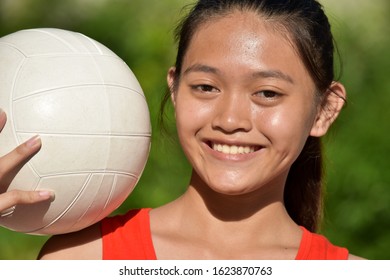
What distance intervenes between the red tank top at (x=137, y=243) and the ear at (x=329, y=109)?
440 mm

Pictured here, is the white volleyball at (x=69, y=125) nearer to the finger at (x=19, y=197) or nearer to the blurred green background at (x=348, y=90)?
the finger at (x=19, y=197)

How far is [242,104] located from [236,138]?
137 mm

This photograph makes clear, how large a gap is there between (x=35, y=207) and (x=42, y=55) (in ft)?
1.81

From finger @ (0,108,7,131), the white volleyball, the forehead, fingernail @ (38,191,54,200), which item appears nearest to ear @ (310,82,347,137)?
the forehead

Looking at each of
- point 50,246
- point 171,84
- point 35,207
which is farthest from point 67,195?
point 171,84

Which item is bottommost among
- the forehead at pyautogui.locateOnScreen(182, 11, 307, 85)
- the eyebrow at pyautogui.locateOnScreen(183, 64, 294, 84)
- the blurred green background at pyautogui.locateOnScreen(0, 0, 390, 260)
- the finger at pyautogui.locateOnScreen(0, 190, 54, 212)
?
the blurred green background at pyautogui.locateOnScreen(0, 0, 390, 260)

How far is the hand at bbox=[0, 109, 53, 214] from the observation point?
2.90m

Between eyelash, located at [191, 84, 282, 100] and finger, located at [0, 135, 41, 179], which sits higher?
eyelash, located at [191, 84, 282, 100]

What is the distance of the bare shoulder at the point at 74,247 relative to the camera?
3260 millimetres

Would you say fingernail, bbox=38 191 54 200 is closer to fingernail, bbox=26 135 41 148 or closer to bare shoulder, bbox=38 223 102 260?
fingernail, bbox=26 135 41 148

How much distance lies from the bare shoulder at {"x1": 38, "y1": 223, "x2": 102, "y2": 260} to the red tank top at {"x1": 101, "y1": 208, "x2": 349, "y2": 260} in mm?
40

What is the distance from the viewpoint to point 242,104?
3.13 meters

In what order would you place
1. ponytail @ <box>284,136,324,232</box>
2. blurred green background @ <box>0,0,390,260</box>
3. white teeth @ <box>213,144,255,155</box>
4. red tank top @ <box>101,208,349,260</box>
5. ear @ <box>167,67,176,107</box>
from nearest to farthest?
white teeth @ <box>213,144,255,155</box>, red tank top @ <box>101,208,349,260</box>, ear @ <box>167,67,176,107</box>, ponytail @ <box>284,136,324,232</box>, blurred green background @ <box>0,0,390,260</box>

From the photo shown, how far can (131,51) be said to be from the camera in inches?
296
